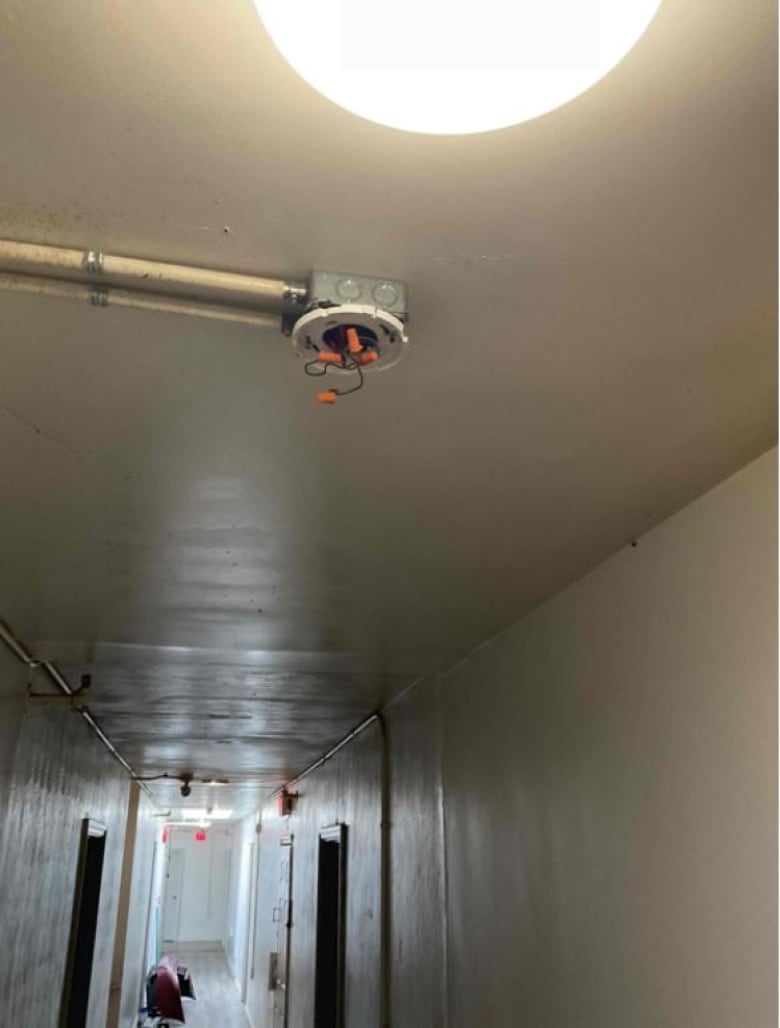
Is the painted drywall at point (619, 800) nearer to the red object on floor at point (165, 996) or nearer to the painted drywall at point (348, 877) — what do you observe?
the painted drywall at point (348, 877)

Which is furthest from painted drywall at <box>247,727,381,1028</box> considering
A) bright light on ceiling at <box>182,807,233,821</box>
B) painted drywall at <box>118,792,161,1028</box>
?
bright light on ceiling at <box>182,807,233,821</box>

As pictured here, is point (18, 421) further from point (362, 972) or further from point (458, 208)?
point (362, 972)

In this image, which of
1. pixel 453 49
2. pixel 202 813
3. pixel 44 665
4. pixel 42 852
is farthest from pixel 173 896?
pixel 453 49

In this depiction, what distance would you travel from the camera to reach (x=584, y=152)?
73 cm

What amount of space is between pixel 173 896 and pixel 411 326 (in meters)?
16.7

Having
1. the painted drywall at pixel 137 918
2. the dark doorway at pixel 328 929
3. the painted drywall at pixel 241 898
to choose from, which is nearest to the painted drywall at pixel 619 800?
the dark doorway at pixel 328 929

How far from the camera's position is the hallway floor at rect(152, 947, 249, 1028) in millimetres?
9305

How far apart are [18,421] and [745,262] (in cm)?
99

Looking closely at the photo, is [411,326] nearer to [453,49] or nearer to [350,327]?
[350,327]

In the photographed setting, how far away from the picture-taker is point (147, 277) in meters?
0.85

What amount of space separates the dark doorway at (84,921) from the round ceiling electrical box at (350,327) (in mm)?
3731

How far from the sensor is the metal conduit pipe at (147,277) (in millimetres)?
827

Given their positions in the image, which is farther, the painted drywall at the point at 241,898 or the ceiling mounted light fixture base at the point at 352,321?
the painted drywall at the point at 241,898

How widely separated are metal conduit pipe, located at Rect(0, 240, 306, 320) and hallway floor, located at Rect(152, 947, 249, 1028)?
400 inches
